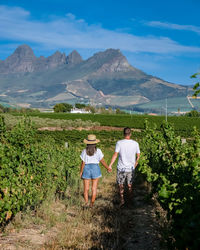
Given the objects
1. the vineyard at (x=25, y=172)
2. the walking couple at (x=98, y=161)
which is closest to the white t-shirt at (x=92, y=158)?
the walking couple at (x=98, y=161)

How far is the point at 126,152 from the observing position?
7.79 meters

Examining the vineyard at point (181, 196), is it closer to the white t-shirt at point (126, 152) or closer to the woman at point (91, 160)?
the white t-shirt at point (126, 152)

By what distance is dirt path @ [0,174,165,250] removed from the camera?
5299 mm

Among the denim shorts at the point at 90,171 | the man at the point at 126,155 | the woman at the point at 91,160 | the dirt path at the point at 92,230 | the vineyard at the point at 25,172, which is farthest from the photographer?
the man at the point at 126,155

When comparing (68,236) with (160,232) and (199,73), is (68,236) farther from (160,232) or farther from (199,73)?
(199,73)

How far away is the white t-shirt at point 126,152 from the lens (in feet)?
25.5

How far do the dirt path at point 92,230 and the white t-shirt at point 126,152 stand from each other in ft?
3.42

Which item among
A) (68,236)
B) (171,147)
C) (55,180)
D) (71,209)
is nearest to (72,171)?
(55,180)

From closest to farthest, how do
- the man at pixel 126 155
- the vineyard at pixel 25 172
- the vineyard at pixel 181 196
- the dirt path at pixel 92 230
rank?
the vineyard at pixel 181 196 → the dirt path at pixel 92 230 → the vineyard at pixel 25 172 → the man at pixel 126 155

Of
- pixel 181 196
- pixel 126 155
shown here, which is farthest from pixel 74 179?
pixel 181 196

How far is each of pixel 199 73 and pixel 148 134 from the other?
8.54 m

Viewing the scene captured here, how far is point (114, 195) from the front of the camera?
9.49 m

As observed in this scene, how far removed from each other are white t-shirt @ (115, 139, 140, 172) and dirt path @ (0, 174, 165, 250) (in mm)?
1043

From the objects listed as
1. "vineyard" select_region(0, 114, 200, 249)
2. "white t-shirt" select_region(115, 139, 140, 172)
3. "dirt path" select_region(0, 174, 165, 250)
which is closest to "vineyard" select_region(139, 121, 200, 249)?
"vineyard" select_region(0, 114, 200, 249)
